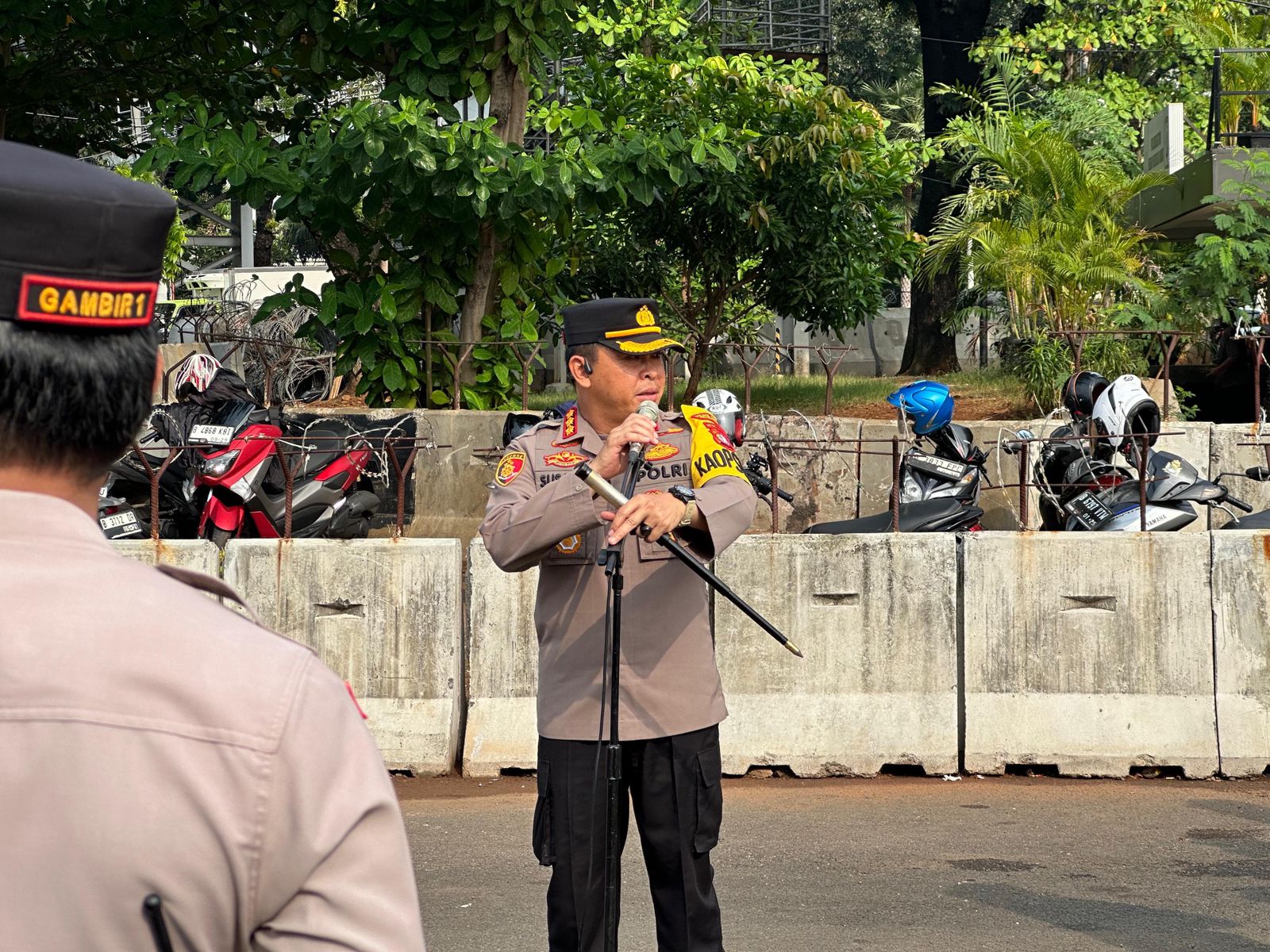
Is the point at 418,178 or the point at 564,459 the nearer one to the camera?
the point at 564,459

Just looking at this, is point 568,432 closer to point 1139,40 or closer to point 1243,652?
point 1243,652

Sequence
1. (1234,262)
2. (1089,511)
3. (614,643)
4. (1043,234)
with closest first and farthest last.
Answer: (614,643) < (1089,511) < (1234,262) < (1043,234)

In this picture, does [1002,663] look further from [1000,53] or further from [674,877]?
[1000,53]

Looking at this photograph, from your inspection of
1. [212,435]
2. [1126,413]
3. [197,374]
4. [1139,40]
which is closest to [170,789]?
[1126,413]

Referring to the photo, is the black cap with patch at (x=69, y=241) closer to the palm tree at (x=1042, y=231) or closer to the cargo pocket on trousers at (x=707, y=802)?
the cargo pocket on trousers at (x=707, y=802)

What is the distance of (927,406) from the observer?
30.5 ft

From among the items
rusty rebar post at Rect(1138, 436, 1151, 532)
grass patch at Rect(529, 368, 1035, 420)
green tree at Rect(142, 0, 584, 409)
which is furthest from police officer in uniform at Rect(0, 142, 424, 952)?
grass patch at Rect(529, 368, 1035, 420)

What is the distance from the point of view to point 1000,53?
62.9ft

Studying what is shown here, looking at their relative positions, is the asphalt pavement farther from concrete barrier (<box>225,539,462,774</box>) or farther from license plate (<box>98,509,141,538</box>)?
license plate (<box>98,509,141,538</box>)

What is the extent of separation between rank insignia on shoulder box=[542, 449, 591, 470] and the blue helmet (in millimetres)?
5238

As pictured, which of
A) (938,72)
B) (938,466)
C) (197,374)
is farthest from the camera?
(938,72)

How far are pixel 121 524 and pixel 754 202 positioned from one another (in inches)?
338

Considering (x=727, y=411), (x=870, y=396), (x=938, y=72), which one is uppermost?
(x=938, y=72)

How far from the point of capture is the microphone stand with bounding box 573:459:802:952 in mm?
3736
